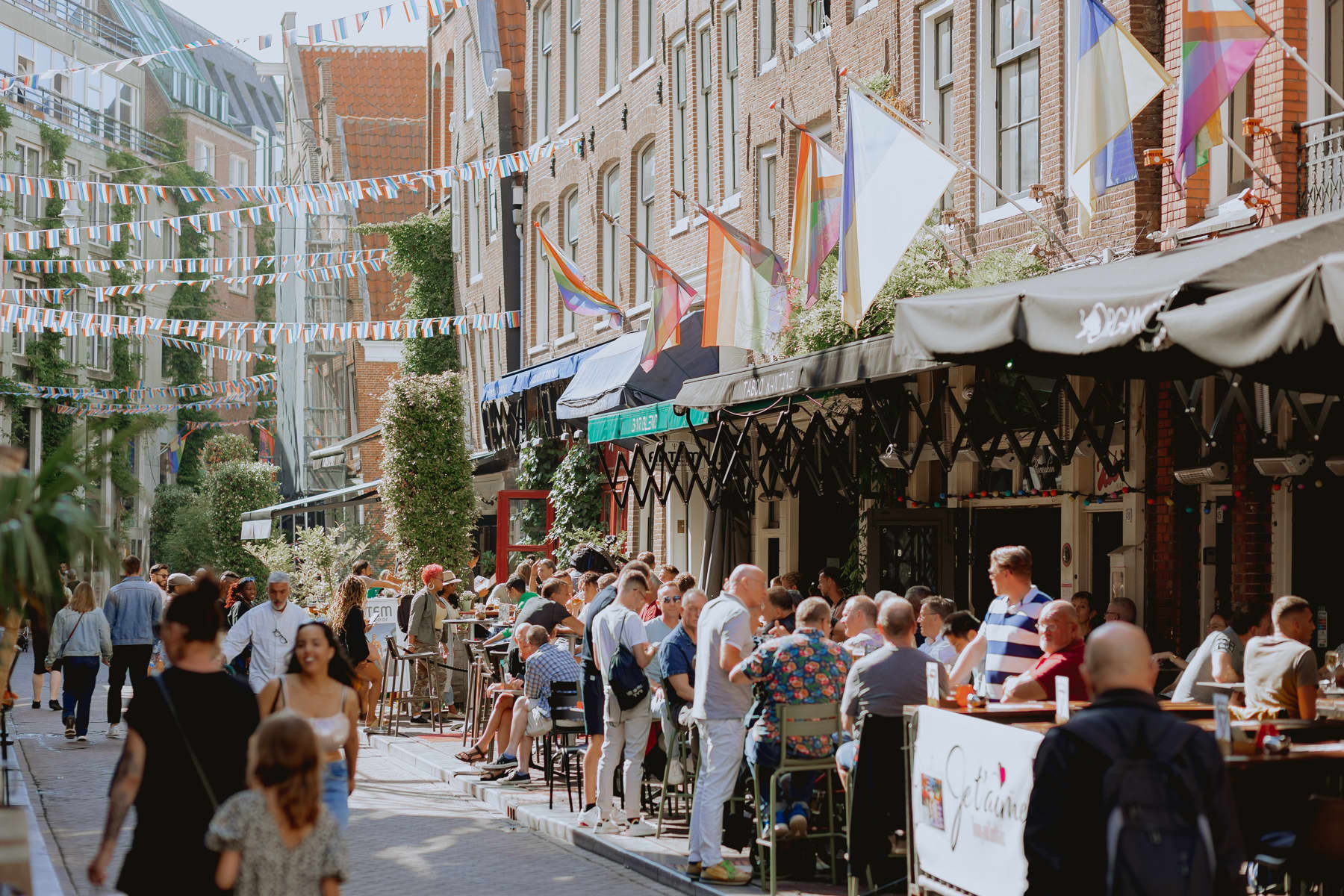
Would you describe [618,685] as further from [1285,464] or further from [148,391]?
[148,391]

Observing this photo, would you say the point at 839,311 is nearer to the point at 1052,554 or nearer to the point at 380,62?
the point at 1052,554

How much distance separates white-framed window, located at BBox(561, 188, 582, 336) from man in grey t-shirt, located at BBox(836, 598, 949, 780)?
20.0m

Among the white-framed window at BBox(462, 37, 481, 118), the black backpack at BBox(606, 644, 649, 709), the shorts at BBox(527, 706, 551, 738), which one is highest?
the white-framed window at BBox(462, 37, 481, 118)

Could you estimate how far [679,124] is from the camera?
2366cm

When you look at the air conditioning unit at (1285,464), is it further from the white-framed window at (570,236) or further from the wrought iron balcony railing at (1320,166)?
the white-framed window at (570,236)

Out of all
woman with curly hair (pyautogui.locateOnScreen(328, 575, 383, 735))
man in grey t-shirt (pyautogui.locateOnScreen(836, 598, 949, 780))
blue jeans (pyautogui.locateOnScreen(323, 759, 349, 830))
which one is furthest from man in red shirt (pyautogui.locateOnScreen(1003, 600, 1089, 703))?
woman with curly hair (pyautogui.locateOnScreen(328, 575, 383, 735))

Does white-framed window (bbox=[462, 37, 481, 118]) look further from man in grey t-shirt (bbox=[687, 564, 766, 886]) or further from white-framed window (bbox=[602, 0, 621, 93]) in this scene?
man in grey t-shirt (bbox=[687, 564, 766, 886])

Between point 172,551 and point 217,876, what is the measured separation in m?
44.7

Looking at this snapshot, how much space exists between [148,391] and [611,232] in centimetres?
2300

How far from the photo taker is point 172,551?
157 ft

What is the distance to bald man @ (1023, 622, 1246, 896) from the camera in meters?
4.54

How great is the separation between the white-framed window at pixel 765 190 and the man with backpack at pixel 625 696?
10210 mm

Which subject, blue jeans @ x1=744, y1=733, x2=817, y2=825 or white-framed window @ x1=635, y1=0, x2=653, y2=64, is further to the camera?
white-framed window @ x1=635, y1=0, x2=653, y2=64

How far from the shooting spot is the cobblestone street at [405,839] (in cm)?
956
